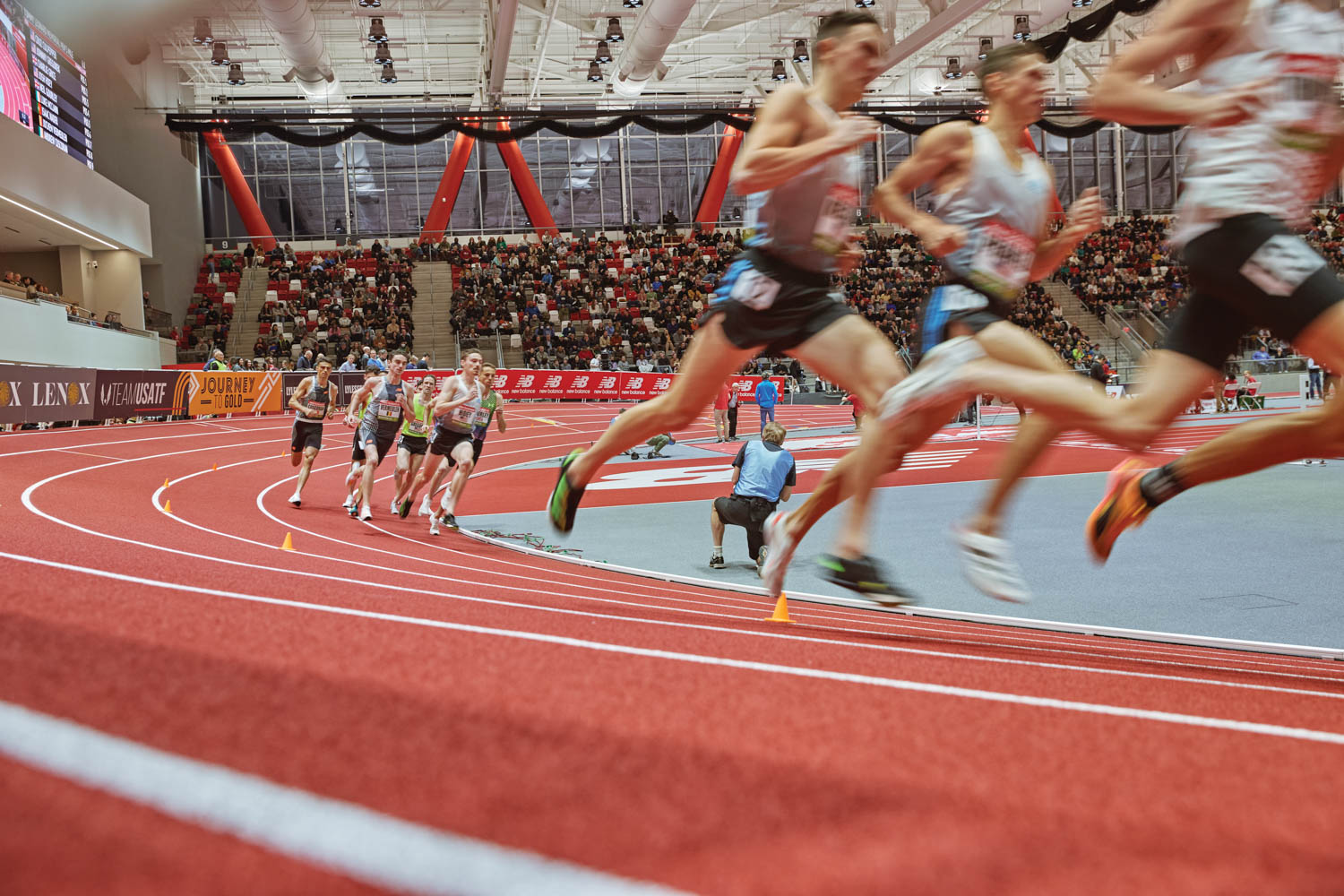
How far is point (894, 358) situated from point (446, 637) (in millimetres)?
1818

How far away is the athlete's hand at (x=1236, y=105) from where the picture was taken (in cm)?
272

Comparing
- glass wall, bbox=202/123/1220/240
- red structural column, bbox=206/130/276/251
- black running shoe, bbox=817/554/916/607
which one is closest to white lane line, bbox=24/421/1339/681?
black running shoe, bbox=817/554/916/607

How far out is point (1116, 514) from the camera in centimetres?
352

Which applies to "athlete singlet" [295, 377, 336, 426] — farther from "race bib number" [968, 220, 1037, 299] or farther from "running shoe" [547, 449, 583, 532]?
"race bib number" [968, 220, 1037, 299]

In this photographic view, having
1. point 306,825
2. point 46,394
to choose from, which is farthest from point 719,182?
point 306,825

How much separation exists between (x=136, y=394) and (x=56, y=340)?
3028 millimetres

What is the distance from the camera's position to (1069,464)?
49.8 ft

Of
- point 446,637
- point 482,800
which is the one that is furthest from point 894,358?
point 482,800

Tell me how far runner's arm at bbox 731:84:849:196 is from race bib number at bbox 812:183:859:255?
23cm

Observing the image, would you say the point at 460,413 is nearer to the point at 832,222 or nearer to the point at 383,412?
the point at 383,412

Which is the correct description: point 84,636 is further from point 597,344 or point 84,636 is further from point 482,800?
point 597,344

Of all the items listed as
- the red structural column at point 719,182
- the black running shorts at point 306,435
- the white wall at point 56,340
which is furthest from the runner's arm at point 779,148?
the red structural column at point 719,182

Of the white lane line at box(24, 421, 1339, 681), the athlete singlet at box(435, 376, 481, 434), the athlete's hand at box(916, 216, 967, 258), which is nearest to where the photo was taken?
the white lane line at box(24, 421, 1339, 681)

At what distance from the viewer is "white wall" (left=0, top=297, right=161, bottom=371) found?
19656 mm
